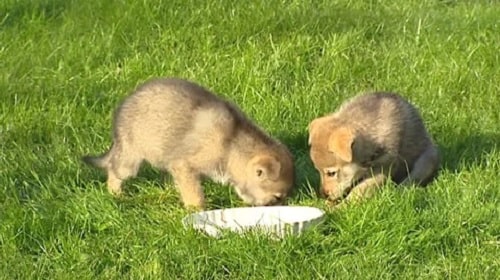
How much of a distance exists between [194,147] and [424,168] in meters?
1.37

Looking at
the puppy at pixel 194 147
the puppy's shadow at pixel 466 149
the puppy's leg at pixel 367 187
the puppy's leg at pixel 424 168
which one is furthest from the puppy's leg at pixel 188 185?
the puppy's shadow at pixel 466 149

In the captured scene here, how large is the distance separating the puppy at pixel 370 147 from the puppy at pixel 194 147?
0.24 meters

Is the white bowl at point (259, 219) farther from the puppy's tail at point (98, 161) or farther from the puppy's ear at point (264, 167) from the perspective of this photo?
the puppy's tail at point (98, 161)

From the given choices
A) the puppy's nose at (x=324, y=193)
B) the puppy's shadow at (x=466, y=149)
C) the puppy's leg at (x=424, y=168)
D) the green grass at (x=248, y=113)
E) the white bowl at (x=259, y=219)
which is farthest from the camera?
the puppy's shadow at (x=466, y=149)

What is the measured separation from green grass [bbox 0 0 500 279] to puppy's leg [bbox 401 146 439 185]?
0.12 m

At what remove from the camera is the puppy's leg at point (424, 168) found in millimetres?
6328

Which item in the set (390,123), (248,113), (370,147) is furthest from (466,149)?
(248,113)

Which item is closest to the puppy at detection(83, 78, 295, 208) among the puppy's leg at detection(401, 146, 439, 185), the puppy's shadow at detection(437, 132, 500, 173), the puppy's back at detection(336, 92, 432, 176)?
the puppy's back at detection(336, 92, 432, 176)

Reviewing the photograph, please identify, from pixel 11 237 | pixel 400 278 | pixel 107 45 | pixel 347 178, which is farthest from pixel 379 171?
pixel 107 45

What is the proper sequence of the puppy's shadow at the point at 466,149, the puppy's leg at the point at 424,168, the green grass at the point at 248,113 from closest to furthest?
the green grass at the point at 248,113
the puppy's leg at the point at 424,168
the puppy's shadow at the point at 466,149

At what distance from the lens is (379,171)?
6312 millimetres

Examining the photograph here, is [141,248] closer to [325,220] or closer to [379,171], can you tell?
[325,220]

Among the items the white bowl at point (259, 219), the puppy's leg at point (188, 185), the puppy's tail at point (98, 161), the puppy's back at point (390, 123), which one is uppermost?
the puppy's back at point (390, 123)

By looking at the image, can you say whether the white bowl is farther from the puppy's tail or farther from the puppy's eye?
the puppy's tail
